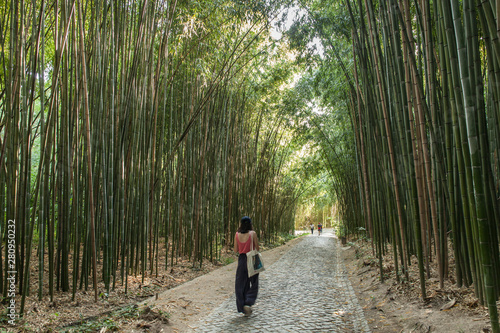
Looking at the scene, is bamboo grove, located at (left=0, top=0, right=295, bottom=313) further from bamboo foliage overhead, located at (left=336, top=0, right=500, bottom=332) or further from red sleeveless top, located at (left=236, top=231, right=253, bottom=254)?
bamboo foliage overhead, located at (left=336, top=0, right=500, bottom=332)

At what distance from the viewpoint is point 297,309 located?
259 cm

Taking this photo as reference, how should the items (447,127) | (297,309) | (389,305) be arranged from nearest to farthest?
(447,127)
(389,305)
(297,309)

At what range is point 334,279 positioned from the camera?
13.1 ft

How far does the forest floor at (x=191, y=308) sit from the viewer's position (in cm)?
182

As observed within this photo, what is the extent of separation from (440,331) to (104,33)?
3131 mm

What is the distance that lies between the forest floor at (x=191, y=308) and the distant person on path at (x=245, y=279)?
0.32 metres

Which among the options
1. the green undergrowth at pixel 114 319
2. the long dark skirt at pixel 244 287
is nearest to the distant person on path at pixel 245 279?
the long dark skirt at pixel 244 287

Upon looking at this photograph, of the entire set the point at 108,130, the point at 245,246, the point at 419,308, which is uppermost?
the point at 108,130

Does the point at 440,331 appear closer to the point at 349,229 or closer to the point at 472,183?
the point at 472,183

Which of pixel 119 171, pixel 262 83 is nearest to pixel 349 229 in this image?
pixel 262 83

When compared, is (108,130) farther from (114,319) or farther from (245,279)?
(245,279)

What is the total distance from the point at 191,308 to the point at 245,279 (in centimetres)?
53

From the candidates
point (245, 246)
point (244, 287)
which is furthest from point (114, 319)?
point (245, 246)

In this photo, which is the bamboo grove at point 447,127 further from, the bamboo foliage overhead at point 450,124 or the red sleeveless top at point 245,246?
the red sleeveless top at point 245,246
